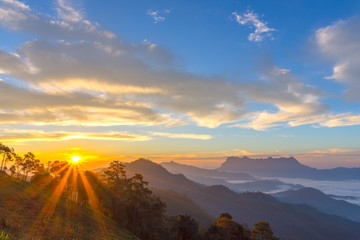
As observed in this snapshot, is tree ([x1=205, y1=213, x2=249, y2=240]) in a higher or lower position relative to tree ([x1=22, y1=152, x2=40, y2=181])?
lower

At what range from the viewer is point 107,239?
114 feet

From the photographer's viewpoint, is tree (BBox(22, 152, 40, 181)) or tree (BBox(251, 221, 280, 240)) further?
tree (BBox(22, 152, 40, 181))

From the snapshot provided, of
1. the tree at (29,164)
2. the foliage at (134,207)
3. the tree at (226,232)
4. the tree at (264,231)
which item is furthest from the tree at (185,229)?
the tree at (29,164)

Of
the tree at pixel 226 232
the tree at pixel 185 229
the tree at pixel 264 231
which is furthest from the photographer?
the tree at pixel 264 231

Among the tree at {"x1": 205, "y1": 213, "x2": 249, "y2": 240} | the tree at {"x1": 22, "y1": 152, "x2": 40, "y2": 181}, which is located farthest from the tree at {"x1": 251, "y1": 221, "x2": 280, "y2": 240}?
the tree at {"x1": 22, "y1": 152, "x2": 40, "y2": 181}

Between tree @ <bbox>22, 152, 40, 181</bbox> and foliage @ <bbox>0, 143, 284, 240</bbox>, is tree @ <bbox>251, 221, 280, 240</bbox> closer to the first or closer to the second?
foliage @ <bbox>0, 143, 284, 240</bbox>

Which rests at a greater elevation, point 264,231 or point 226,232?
point 264,231

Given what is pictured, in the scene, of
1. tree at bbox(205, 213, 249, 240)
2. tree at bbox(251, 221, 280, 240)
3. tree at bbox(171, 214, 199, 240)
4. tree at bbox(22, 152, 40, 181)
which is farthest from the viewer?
tree at bbox(22, 152, 40, 181)

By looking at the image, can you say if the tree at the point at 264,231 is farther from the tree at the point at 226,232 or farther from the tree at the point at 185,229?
the tree at the point at 185,229


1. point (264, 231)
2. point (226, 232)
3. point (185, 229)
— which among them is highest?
point (185, 229)

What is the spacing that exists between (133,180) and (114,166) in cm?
960

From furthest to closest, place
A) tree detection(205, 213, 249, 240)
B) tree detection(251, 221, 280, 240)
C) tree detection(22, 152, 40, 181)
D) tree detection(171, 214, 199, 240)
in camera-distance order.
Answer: tree detection(22, 152, 40, 181) < tree detection(251, 221, 280, 240) < tree detection(205, 213, 249, 240) < tree detection(171, 214, 199, 240)

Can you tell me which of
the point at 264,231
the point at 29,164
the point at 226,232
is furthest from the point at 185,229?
the point at 29,164

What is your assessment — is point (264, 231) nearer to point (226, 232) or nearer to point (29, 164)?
point (226, 232)
